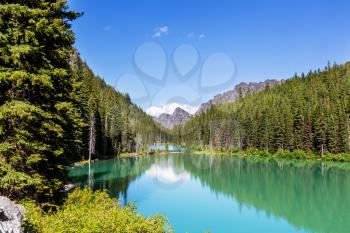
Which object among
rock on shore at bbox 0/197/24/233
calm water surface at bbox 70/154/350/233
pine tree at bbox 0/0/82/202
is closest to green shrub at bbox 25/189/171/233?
rock on shore at bbox 0/197/24/233

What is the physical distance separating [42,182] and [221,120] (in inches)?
6628

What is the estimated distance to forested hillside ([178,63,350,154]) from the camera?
110688 mm

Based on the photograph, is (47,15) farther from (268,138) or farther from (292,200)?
(268,138)

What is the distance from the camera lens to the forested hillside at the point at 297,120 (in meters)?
111

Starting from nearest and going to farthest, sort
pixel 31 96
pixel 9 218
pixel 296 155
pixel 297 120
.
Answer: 1. pixel 9 218
2. pixel 31 96
3. pixel 296 155
4. pixel 297 120

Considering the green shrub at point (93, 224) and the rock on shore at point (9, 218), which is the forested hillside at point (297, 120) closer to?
the green shrub at point (93, 224)

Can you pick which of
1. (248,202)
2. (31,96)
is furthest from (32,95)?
(248,202)

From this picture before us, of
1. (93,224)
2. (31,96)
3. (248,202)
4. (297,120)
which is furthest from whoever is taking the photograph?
(297,120)

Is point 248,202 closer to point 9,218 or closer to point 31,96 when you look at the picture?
point 31,96

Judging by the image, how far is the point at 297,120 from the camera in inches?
4828

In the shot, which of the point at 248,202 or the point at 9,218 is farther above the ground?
the point at 9,218

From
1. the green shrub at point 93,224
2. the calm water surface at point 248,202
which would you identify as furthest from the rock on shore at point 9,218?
the calm water surface at point 248,202

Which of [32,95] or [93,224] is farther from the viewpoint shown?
[32,95]

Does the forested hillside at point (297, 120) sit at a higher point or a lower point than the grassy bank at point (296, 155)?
higher
